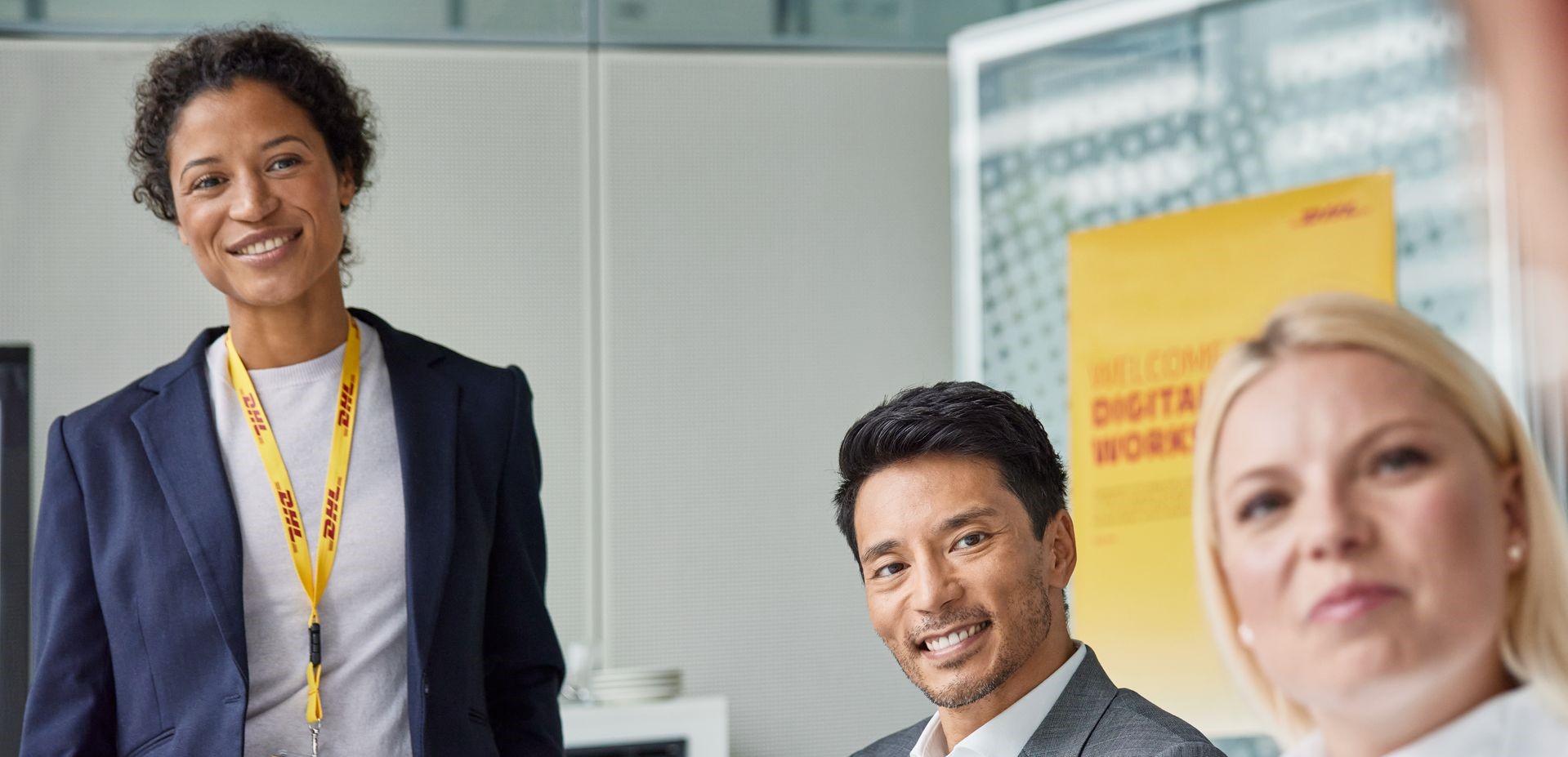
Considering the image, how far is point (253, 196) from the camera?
6.12ft

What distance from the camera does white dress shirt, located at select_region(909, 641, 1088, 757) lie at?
1702 millimetres

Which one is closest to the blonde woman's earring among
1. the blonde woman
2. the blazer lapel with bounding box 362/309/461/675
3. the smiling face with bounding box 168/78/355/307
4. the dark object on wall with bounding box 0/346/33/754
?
the blonde woman

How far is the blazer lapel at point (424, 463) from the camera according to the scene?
6.00 feet

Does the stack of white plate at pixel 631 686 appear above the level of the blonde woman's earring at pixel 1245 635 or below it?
below

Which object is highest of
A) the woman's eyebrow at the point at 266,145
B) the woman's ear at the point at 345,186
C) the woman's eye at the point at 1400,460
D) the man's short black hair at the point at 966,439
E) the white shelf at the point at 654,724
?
the woman's eyebrow at the point at 266,145

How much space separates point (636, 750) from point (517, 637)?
7.78ft

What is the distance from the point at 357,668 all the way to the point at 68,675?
0.29m

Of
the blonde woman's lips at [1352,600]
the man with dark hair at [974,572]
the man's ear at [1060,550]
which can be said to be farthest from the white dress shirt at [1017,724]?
the blonde woman's lips at [1352,600]

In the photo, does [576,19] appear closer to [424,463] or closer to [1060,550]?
[424,463]

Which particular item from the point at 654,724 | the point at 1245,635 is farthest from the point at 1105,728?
the point at 654,724

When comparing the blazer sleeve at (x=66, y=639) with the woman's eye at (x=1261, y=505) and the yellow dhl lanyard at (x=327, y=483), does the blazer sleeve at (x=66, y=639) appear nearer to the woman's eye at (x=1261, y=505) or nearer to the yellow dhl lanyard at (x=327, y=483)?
the yellow dhl lanyard at (x=327, y=483)

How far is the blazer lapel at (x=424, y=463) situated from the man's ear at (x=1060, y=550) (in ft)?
2.08

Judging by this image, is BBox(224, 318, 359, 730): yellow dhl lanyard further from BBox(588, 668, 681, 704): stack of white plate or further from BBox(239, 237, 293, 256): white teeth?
BBox(588, 668, 681, 704): stack of white plate

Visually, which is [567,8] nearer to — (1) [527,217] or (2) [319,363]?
(1) [527,217]
